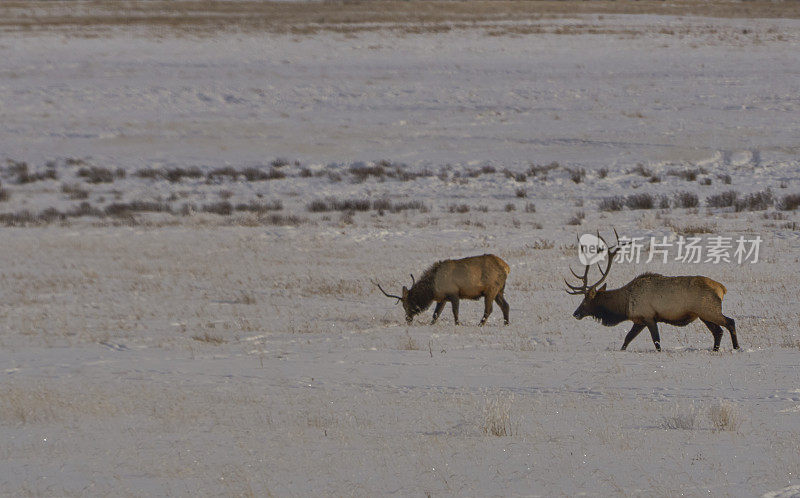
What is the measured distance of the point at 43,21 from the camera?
65.4m

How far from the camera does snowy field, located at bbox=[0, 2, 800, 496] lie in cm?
714

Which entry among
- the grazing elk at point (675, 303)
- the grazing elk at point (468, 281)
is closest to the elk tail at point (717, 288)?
the grazing elk at point (675, 303)

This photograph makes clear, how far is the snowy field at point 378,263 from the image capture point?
23.4 ft

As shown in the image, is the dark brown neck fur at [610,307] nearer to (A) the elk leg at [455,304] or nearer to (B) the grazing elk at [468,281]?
(B) the grazing elk at [468,281]

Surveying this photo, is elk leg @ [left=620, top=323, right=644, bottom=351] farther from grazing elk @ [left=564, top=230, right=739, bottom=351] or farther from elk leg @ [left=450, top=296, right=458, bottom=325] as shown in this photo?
elk leg @ [left=450, top=296, right=458, bottom=325]

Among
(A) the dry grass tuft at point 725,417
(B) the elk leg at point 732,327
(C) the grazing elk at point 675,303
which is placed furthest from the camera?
(B) the elk leg at point 732,327

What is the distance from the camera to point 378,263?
58.9ft

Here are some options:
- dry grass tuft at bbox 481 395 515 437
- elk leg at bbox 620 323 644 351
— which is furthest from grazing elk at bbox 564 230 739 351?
dry grass tuft at bbox 481 395 515 437

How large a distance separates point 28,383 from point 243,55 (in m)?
43.1

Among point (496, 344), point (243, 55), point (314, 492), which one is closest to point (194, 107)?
point (243, 55)

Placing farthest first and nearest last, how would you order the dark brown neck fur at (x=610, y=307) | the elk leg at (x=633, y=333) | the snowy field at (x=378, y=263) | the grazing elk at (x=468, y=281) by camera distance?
1. the grazing elk at (x=468, y=281)
2. the dark brown neck fur at (x=610, y=307)
3. the elk leg at (x=633, y=333)
4. the snowy field at (x=378, y=263)

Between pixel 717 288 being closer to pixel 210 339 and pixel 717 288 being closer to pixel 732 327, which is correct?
pixel 732 327

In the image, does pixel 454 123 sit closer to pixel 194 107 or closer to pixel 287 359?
pixel 194 107

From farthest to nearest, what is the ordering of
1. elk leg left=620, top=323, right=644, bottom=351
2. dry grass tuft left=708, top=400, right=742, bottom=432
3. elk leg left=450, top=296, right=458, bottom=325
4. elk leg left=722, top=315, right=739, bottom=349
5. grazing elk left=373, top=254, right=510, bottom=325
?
elk leg left=450, top=296, right=458, bottom=325, grazing elk left=373, top=254, right=510, bottom=325, elk leg left=620, top=323, right=644, bottom=351, elk leg left=722, top=315, right=739, bottom=349, dry grass tuft left=708, top=400, right=742, bottom=432
